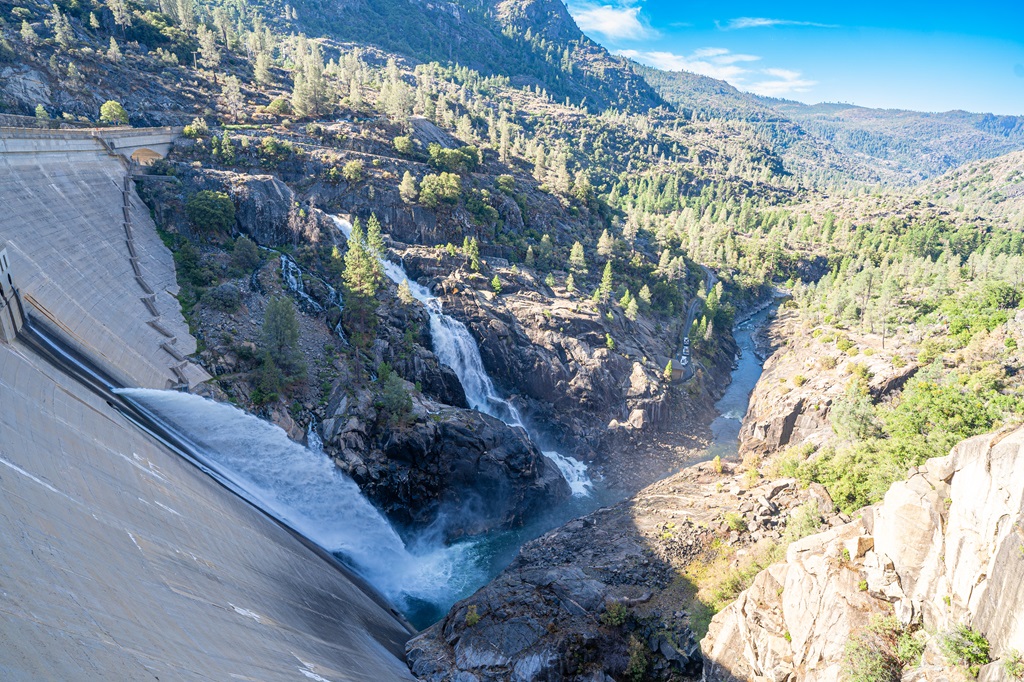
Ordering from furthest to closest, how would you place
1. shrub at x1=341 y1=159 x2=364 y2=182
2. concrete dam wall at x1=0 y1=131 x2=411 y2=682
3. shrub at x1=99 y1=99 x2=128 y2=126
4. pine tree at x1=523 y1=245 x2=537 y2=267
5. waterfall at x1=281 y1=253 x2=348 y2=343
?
pine tree at x1=523 y1=245 x2=537 y2=267 → shrub at x1=341 y1=159 x2=364 y2=182 → shrub at x1=99 y1=99 x2=128 y2=126 → waterfall at x1=281 y1=253 x2=348 y2=343 → concrete dam wall at x1=0 y1=131 x2=411 y2=682

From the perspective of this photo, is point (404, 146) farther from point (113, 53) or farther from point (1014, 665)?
point (1014, 665)

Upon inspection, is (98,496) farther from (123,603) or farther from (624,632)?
(624,632)

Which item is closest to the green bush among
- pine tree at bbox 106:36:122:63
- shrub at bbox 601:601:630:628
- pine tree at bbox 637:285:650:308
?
pine tree at bbox 106:36:122:63

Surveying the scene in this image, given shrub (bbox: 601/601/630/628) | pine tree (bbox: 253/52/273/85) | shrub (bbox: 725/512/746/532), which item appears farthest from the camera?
pine tree (bbox: 253/52/273/85)

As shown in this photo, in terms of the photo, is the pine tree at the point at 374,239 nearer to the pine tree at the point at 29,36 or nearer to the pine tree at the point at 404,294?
the pine tree at the point at 404,294

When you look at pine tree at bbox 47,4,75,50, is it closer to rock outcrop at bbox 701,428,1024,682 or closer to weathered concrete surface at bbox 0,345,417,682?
weathered concrete surface at bbox 0,345,417,682

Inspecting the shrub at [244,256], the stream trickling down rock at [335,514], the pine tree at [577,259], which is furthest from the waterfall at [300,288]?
the pine tree at [577,259]
